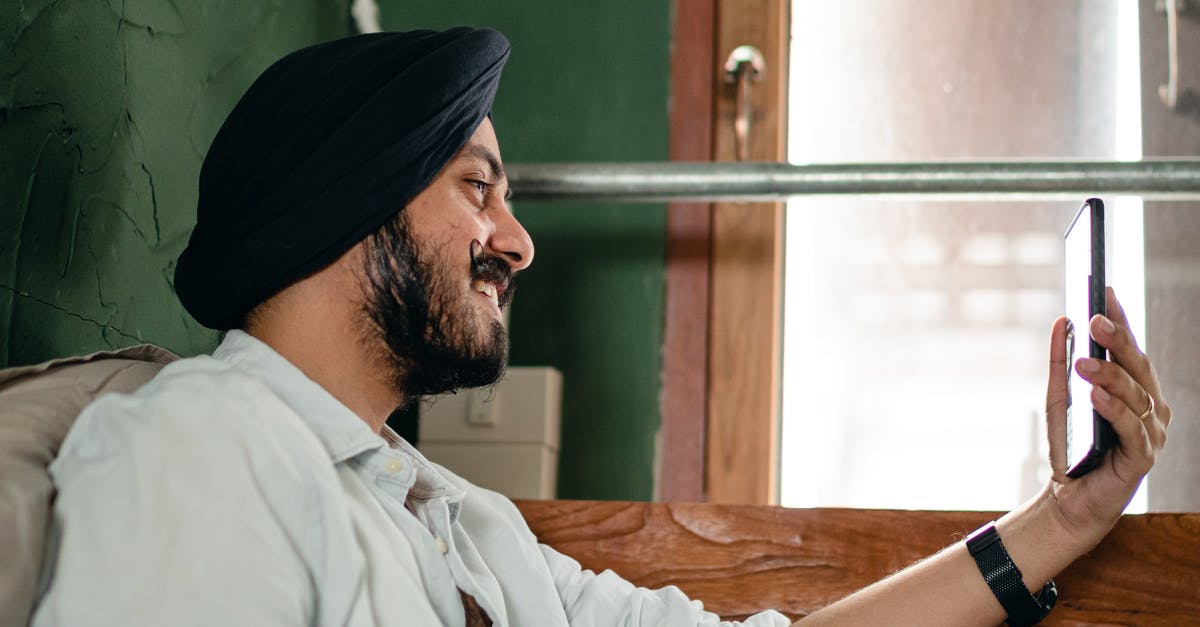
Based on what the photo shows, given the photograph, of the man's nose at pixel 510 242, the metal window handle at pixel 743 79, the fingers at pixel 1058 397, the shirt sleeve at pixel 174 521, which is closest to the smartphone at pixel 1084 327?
the fingers at pixel 1058 397

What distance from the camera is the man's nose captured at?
1.35 metres

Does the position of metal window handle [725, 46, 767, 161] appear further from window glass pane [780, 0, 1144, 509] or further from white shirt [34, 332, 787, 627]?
white shirt [34, 332, 787, 627]

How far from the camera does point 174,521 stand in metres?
Result: 0.85

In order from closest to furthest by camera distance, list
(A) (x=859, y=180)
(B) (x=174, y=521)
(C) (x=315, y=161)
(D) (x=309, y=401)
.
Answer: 1. (B) (x=174, y=521)
2. (D) (x=309, y=401)
3. (C) (x=315, y=161)
4. (A) (x=859, y=180)

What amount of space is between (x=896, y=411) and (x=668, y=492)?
0.44m

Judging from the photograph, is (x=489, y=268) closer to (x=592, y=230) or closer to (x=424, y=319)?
(x=424, y=319)

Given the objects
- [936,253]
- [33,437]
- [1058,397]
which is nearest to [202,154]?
[33,437]

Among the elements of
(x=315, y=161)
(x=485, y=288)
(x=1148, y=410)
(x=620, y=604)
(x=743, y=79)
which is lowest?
(x=620, y=604)

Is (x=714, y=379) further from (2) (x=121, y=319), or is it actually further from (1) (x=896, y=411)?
(2) (x=121, y=319)

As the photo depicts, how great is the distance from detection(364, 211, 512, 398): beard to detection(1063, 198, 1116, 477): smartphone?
1.99ft

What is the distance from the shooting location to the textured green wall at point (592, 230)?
6.88 ft

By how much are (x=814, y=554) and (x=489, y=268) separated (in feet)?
1.57

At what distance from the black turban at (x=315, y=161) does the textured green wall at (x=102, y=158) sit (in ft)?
0.42

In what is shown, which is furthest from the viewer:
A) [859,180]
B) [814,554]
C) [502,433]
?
[502,433]
